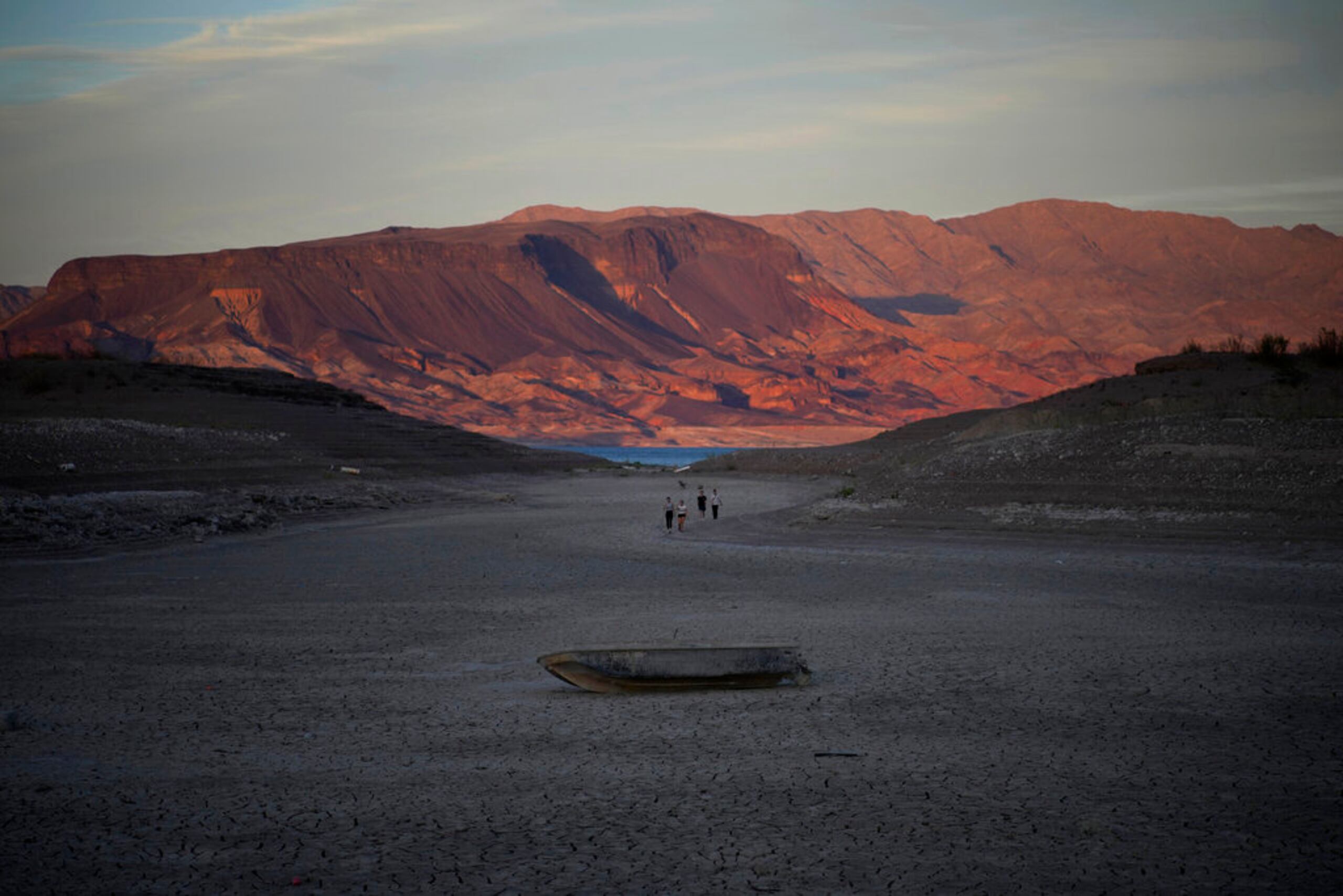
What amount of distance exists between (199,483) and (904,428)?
5120 cm

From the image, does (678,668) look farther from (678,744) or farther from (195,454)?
(195,454)

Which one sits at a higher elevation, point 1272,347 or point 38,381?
point 1272,347

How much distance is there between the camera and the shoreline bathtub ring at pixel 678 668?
10.8 meters

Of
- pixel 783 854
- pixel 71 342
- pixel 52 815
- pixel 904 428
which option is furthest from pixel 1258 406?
pixel 71 342

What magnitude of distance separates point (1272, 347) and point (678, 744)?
123 ft

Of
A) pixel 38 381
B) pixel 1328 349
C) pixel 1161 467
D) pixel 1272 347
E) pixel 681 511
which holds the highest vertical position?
pixel 1272 347

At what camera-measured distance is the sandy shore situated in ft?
21.2

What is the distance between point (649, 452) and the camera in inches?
6954

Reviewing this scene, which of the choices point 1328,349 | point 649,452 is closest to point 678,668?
point 1328,349

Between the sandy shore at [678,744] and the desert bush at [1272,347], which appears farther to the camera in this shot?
the desert bush at [1272,347]

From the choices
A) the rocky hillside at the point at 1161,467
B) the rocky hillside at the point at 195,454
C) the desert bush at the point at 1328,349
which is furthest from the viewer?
the desert bush at the point at 1328,349

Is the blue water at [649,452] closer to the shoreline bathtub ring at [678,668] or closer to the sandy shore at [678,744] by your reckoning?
the sandy shore at [678,744]

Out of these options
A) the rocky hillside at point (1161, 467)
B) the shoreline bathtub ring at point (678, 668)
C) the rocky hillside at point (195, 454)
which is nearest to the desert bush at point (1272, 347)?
the rocky hillside at point (1161, 467)

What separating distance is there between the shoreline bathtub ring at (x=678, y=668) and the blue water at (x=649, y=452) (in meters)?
124
